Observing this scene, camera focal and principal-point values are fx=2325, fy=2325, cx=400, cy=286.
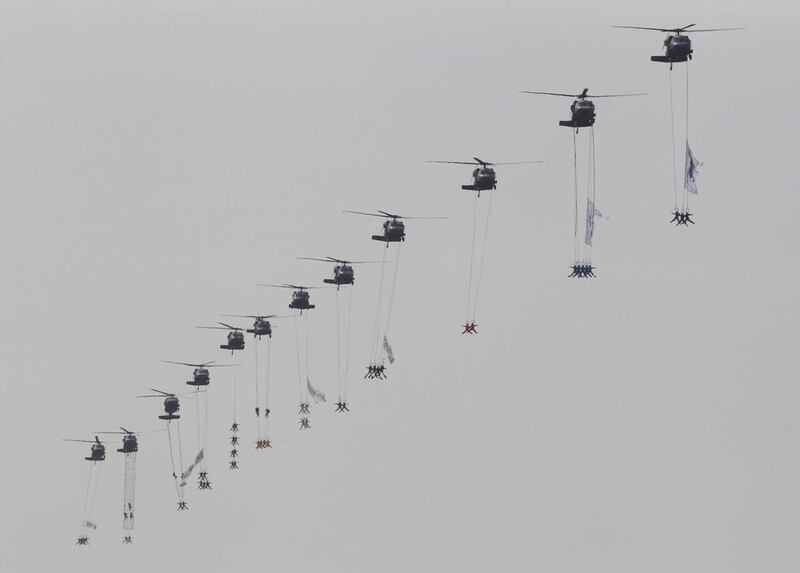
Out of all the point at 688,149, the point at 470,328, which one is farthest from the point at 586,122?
the point at 470,328

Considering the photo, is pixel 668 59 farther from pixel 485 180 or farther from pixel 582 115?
pixel 485 180

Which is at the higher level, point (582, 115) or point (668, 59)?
point (668, 59)

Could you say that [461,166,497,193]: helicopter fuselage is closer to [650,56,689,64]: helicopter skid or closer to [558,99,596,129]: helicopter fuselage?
[558,99,596,129]: helicopter fuselage

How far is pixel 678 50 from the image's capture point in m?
168

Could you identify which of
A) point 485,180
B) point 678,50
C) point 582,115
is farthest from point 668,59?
point 485,180

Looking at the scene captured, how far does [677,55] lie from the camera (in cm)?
16862

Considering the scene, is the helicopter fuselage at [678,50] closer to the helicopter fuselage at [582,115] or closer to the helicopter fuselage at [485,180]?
the helicopter fuselage at [582,115]

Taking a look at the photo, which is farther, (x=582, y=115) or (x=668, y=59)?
(x=582, y=115)

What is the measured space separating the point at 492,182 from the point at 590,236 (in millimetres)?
12906

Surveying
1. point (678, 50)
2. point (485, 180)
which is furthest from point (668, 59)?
point (485, 180)

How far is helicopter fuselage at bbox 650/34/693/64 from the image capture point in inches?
6634

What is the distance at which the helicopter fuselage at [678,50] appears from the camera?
16850cm

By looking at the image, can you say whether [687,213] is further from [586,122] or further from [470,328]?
[470,328]

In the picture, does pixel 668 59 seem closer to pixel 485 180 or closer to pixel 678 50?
pixel 678 50
